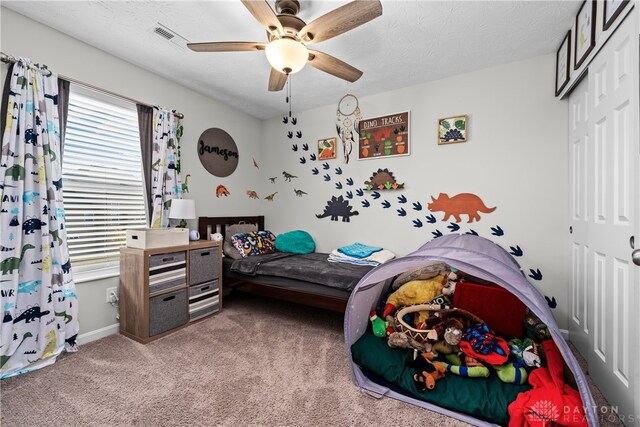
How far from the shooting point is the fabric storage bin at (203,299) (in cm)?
276

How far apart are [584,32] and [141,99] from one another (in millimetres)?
3688

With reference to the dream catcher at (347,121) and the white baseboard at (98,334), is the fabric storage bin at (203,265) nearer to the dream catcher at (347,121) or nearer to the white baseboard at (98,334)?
the white baseboard at (98,334)

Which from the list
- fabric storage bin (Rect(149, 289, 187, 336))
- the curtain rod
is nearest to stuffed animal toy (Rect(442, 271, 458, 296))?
fabric storage bin (Rect(149, 289, 187, 336))

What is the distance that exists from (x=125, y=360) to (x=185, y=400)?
0.80m

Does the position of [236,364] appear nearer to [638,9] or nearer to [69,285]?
[69,285]

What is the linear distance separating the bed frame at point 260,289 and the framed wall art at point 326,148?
1.40 m

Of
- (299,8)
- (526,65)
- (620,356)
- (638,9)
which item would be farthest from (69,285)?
(526,65)

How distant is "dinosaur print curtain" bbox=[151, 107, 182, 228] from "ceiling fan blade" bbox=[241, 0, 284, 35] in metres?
1.80

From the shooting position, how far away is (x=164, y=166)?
9.54 ft

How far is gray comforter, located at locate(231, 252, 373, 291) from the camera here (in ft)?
8.23

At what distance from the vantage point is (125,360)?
2105 millimetres

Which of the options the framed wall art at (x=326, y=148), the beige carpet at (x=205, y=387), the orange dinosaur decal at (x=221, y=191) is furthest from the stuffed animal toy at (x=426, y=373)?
the orange dinosaur decal at (x=221, y=191)

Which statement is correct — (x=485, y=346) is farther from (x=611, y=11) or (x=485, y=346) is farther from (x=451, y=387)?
(x=611, y=11)

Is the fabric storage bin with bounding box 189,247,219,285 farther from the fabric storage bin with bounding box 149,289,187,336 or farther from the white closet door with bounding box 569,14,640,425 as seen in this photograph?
the white closet door with bounding box 569,14,640,425
